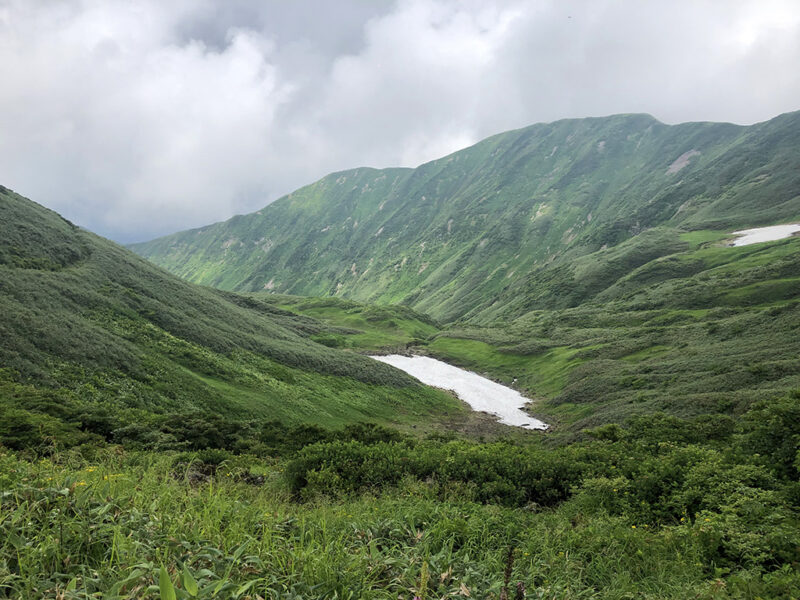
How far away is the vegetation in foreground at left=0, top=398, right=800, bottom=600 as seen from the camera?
13.7ft

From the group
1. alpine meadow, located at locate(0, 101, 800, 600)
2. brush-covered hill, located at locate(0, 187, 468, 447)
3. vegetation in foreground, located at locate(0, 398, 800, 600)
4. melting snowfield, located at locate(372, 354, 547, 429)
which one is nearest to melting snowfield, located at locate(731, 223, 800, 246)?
alpine meadow, located at locate(0, 101, 800, 600)

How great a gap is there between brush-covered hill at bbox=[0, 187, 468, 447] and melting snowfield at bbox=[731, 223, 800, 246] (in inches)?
5662

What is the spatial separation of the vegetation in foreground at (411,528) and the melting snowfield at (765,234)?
168 metres

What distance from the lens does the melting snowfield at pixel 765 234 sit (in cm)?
13612

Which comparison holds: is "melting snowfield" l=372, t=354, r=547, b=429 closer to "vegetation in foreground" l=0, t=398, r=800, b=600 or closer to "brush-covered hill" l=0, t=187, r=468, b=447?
"brush-covered hill" l=0, t=187, r=468, b=447

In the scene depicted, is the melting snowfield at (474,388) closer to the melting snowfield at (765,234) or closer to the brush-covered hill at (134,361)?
the brush-covered hill at (134,361)

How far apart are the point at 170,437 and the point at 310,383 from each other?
30.7 m

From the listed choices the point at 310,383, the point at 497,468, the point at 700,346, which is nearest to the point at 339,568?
the point at 497,468

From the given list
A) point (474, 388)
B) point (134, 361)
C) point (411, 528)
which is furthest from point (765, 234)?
point (411, 528)

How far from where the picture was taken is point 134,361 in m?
34.2

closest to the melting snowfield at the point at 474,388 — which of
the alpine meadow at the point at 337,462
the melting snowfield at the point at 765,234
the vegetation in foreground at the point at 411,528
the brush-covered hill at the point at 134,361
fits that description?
the alpine meadow at the point at 337,462

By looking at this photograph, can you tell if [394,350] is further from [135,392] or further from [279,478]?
[279,478]

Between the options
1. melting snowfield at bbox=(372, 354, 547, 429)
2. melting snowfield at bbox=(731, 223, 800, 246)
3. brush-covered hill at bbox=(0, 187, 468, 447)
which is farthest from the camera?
melting snowfield at bbox=(731, 223, 800, 246)

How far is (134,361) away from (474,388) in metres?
52.6
